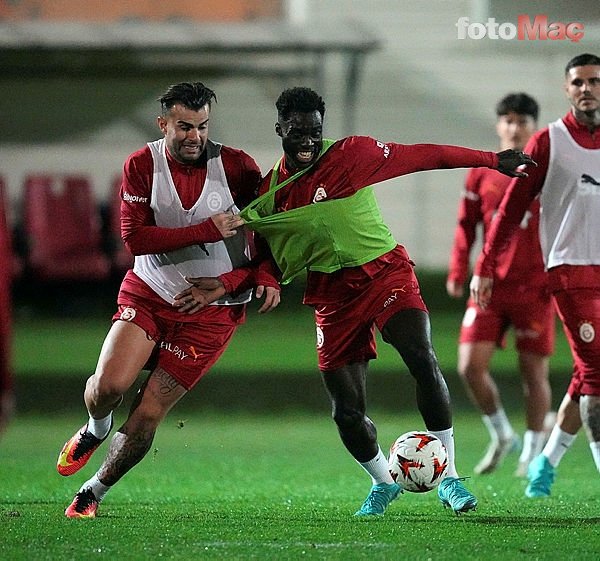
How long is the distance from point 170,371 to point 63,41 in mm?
12746

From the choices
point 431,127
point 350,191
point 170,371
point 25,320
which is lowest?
point 25,320

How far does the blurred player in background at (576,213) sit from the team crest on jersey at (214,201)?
182 cm

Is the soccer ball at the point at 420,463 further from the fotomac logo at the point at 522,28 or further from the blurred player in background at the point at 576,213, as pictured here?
the fotomac logo at the point at 522,28

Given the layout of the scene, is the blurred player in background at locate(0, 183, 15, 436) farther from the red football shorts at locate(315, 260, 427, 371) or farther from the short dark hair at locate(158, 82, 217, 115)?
the red football shorts at locate(315, 260, 427, 371)

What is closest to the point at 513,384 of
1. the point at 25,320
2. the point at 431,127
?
the point at 431,127

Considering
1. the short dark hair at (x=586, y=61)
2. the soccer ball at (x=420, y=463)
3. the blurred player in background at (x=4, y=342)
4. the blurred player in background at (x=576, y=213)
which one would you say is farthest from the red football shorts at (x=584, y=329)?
the blurred player in background at (x=4, y=342)

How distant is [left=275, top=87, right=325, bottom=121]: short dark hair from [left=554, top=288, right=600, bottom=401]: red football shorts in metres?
1.86

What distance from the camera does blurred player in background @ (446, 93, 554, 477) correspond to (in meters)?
9.64

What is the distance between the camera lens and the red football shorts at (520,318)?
9688mm

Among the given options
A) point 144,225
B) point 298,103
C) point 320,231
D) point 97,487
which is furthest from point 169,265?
point 97,487

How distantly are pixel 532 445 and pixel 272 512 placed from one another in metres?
3.24

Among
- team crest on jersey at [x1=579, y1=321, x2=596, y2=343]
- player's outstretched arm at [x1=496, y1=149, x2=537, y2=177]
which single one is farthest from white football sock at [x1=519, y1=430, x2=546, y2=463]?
player's outstretched arm at [x1=496, y1=149, x2=537, y2=177]

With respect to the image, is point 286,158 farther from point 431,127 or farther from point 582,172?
point 431,127

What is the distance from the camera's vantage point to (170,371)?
6.87m
